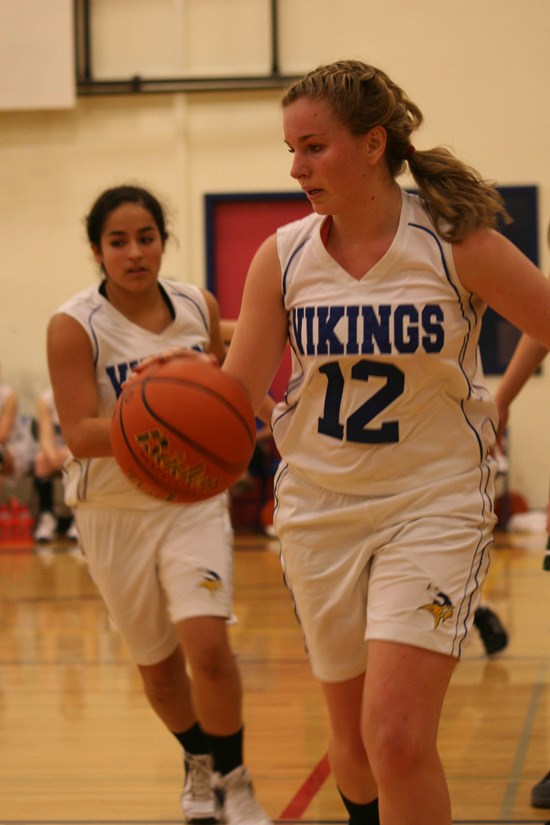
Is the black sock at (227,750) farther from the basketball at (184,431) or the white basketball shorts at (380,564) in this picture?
the basketball at (184,431)

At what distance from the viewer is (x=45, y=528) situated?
1064cm

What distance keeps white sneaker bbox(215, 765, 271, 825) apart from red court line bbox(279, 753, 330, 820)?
0.12m

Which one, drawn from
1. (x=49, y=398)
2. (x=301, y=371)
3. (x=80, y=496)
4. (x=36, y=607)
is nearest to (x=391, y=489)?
(x=301, y=371)

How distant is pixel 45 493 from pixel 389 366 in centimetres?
862

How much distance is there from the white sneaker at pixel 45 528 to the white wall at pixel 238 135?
3.89 feet

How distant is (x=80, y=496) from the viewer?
12.7 feet

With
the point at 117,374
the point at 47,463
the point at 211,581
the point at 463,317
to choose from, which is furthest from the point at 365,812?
the point at 47,463

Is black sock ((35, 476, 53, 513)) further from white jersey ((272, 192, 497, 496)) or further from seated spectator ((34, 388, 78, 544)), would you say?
white jersey ((272, 192, 497, 496))

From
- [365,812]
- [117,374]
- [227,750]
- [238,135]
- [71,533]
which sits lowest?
[71,533]

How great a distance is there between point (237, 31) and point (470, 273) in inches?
368

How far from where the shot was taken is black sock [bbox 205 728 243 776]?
3742mm

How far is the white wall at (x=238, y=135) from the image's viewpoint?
1116 cm

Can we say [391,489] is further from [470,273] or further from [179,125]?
[179,125]

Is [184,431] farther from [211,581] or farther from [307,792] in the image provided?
[307,792]
